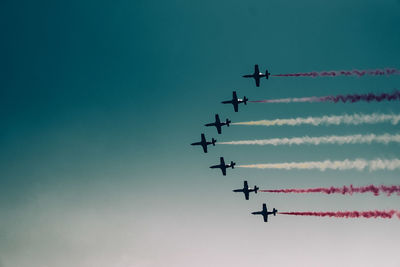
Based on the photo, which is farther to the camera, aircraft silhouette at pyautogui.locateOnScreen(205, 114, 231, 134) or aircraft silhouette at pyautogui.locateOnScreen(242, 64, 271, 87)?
aircraft silhouette at pyautogui.locateOnScreen(205, 114, 231, 134)

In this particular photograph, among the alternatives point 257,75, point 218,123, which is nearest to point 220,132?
point 218,123

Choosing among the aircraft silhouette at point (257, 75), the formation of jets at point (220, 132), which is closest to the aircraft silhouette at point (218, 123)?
the formation of jets at point (220, 132)

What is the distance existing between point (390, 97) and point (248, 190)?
47547 millimetres

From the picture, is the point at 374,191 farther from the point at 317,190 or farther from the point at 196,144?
the point at 196,144

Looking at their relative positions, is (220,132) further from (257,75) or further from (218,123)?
(257,75)

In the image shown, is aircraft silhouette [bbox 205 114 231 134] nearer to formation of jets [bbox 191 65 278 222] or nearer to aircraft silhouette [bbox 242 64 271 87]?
formation of jets [bbox 191 65 278 222]

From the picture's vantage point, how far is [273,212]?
361 ft

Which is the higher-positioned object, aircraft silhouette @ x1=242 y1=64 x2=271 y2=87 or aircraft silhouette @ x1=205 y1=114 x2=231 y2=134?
aircraft silhouette @ x1=242 y1=64 x2=271 y2=87

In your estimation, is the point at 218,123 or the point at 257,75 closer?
the point at 257,75

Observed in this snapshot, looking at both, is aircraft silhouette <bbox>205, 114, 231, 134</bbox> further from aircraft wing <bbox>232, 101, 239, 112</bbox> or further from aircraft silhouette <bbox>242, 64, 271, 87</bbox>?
aircraft silhouette <bbox>242, 64, 271, 87</bbox>

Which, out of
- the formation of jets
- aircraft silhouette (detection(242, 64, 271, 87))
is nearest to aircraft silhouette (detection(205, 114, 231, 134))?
the formation of jets

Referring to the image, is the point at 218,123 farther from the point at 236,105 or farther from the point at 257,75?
the point at 257,75

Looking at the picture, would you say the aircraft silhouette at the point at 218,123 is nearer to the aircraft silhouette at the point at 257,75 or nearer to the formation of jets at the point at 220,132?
the formation of jets at the point at 220,132

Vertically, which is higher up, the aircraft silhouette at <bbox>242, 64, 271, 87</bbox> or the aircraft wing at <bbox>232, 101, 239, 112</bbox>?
the aircraft silhouette at <bbox>242, 64, 271, 87</bbox>
